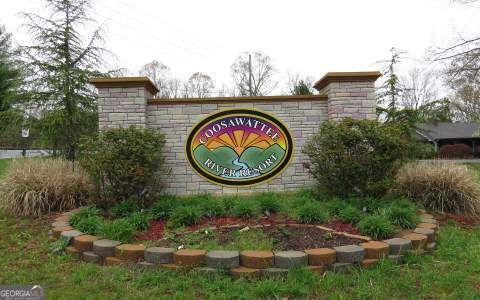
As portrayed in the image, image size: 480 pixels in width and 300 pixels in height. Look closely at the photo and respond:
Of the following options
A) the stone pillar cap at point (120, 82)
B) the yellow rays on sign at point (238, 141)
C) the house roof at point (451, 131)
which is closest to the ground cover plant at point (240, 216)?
the yellow rays on sign at point (238, 141)

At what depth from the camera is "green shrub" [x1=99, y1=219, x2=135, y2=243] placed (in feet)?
14.3

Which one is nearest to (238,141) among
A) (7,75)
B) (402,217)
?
(402,217)

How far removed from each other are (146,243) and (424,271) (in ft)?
9.70

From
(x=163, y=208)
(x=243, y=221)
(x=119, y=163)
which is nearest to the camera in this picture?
(x=243, y=221)

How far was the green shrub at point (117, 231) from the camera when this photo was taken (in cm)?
437

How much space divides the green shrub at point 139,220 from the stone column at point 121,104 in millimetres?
2114

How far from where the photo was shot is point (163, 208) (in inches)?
209

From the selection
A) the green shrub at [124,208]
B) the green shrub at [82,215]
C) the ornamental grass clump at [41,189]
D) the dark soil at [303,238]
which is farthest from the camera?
the ornamental grass clump at [41,189]

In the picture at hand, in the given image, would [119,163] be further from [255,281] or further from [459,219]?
[459,219]

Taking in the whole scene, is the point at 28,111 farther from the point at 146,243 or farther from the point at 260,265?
the point at 260,265

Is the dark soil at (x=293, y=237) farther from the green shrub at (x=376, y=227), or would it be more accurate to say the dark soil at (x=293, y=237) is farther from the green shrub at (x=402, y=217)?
the green shrub at (x=402, y=217)

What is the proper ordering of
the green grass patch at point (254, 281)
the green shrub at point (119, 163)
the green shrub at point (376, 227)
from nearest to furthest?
the green grass patch at point (254, 281), the green shrub at point (376, 227), the green shrub at point (119, 163)


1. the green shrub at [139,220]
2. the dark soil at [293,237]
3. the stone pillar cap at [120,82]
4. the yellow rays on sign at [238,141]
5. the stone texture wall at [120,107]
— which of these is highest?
the stone pillar cap at [120,82]

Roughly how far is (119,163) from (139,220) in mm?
1024
